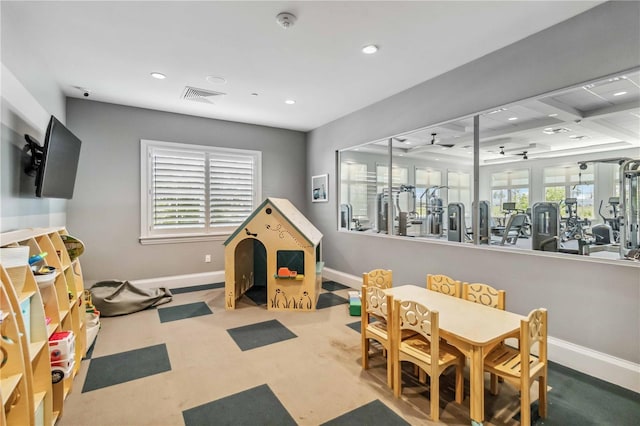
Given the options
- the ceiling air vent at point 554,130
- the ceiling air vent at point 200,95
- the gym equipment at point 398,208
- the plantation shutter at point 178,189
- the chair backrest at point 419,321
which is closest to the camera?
the chair backrest at point 419,321

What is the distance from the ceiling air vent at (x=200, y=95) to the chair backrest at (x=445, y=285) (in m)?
3.45

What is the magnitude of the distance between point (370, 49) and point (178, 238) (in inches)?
155

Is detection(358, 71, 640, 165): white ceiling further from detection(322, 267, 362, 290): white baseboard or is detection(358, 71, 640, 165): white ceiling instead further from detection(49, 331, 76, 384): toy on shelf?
detection(49, 331, 76, 384): toy on shelf

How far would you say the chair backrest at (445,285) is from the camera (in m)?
2.52

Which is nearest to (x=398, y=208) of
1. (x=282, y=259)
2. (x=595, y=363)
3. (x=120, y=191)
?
(x=282, y=259)

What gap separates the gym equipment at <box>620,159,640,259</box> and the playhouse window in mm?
2951

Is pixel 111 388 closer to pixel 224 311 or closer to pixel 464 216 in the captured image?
pixel 224 311

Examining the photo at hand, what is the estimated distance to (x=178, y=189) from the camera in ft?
16.1

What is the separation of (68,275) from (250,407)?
5.96 ft

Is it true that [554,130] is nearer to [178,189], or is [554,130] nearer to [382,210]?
[382,210]

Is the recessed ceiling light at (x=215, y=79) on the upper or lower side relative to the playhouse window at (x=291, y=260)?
upper

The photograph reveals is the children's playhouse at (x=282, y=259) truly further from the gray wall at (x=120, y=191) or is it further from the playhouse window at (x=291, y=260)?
the gray wall at (x=120, y=191)

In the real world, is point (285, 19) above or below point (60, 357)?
above

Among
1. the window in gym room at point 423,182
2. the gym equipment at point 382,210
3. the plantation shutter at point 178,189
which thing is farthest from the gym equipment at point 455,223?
the plantation shutter at point 178,189
